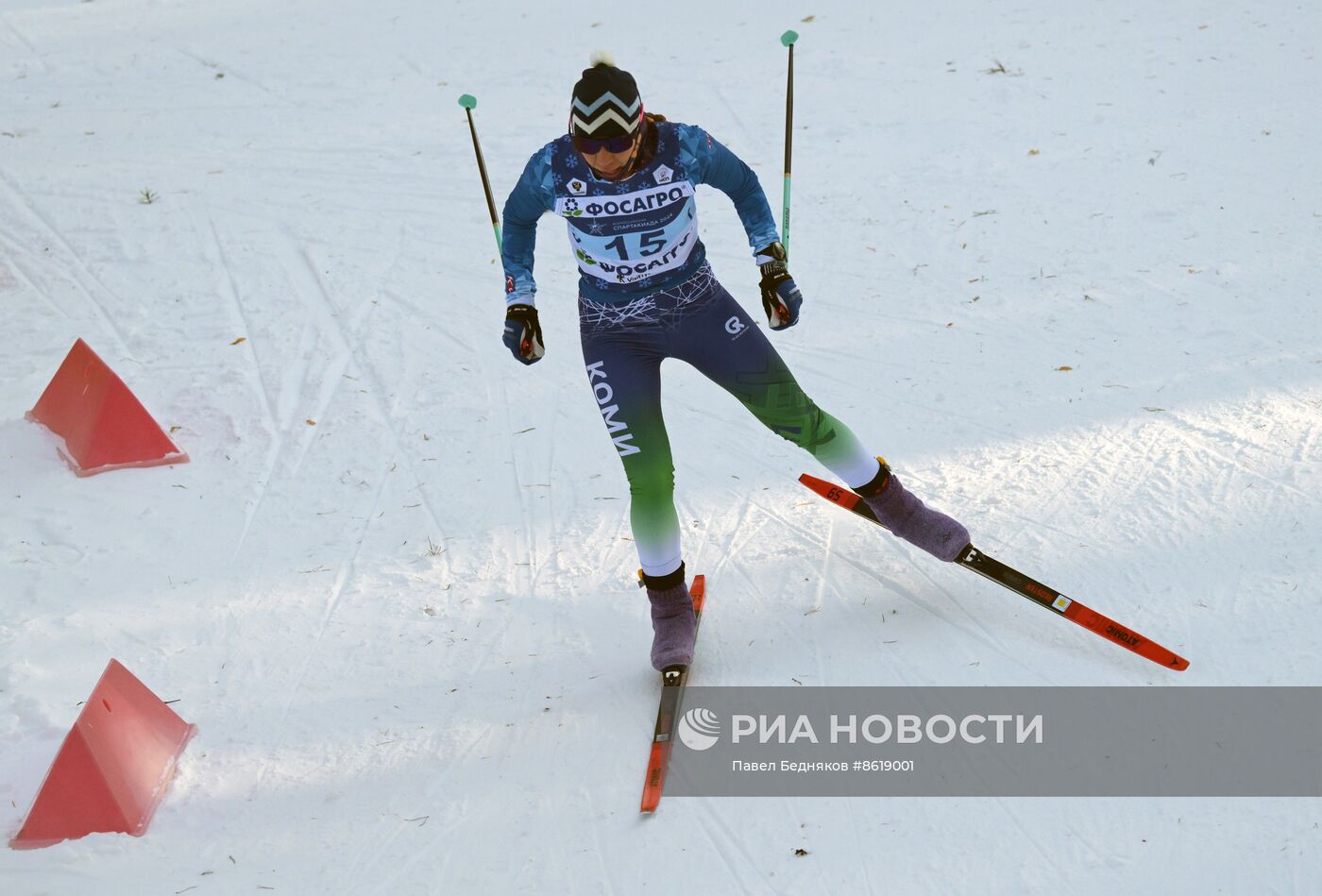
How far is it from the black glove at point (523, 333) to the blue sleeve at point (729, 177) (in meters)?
0.68

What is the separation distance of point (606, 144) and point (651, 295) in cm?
51

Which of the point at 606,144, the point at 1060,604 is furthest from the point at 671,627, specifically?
the point at 606,144

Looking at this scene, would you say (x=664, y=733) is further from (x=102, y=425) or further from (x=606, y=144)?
(x=102, y=425)

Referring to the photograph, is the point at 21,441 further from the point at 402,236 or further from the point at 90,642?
the point at 402,236

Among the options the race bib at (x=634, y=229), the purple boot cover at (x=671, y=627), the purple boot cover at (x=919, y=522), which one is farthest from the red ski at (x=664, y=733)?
the race bib at (x=634, y=229)

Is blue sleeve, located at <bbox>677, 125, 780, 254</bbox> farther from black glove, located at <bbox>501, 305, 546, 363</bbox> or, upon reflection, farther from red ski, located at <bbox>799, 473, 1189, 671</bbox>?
red ski, located at <bbox>799, 473, 1189, 671</bbox>

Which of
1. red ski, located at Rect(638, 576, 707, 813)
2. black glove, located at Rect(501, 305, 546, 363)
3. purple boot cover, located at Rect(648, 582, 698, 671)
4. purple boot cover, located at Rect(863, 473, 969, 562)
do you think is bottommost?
red ski, located at Rect(638, 576, 707, 813)

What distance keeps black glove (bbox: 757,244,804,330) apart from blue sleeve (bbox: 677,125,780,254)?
57mm

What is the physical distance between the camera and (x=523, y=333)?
3.73 m

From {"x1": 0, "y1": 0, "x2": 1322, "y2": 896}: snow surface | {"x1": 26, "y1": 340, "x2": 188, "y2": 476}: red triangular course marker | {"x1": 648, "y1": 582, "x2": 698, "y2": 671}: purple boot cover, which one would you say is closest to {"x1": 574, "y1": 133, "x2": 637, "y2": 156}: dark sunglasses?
{"x1": 648, "y1": 582, "x2": 698, "y2": 671}: purple boot cover

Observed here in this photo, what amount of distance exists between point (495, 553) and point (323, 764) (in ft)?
3.87

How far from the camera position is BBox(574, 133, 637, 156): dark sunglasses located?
134 inches

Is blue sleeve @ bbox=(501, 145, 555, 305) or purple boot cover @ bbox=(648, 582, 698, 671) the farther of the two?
purple boot cover @ bbox=(648, 582, 698, 671)

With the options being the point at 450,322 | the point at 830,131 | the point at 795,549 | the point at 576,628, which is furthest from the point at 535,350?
the point at 830,131
